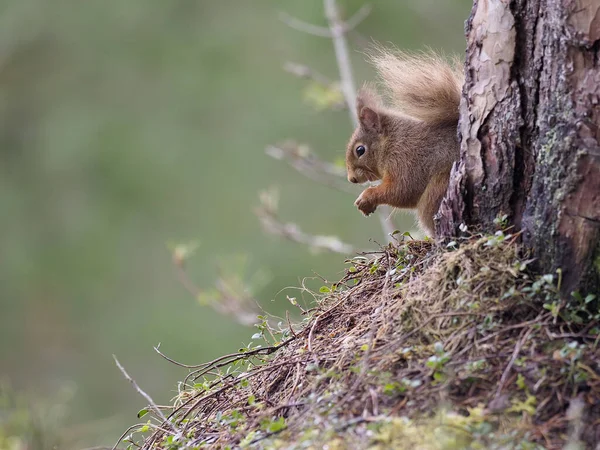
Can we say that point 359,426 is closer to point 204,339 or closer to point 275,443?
point 275,443

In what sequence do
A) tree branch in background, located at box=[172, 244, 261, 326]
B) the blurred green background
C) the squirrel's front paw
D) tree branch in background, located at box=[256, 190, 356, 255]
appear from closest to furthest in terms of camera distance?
the squirrel's front paw, tree branch in background, located at box=[172, 244, 261, 326], tree branch in background, located at box=[256, 190, 356, 255], the blurred green background

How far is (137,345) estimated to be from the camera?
874cm

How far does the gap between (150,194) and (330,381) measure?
24.1 feet

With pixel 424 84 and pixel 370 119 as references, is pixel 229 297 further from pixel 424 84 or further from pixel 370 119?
pixel 424 84

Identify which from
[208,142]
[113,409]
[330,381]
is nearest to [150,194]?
[208,142]

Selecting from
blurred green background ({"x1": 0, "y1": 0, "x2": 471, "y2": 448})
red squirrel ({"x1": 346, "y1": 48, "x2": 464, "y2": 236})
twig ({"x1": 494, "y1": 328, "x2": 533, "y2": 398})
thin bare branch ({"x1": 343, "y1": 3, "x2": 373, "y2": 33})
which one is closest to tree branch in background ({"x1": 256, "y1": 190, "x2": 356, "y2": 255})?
thin bare branch ({"x1": 343, "y1": 3, "x2": 373, "y2": 33})

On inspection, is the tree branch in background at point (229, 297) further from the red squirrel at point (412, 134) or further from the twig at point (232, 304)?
the red squirrel at point (412, 134)

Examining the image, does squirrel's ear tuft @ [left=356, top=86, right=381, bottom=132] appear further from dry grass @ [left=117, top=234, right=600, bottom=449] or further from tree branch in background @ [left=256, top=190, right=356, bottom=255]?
tree branch in background @ [left=256, top=190, right=356, bottom=255]

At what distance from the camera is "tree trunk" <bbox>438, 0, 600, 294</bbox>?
1862 millimetres

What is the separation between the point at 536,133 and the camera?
1.99 meters

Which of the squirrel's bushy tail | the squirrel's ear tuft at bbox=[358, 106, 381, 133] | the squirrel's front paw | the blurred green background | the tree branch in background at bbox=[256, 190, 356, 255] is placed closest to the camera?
the squirrel's bushy tail

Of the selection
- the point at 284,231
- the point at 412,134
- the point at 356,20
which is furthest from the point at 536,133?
the point at 356,20

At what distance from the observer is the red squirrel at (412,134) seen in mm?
2578

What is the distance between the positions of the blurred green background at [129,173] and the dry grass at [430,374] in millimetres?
6043
